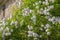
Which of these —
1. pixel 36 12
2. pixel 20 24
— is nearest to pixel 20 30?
pixel 20 24

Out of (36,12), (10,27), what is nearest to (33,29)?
(36,12)

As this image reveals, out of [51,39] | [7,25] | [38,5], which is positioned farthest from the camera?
[7,25]

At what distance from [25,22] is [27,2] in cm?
47

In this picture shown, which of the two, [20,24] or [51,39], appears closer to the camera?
[51,39]

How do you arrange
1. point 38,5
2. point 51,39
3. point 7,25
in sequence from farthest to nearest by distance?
1. point 7,25
2. point 38,5
3. point 51,39

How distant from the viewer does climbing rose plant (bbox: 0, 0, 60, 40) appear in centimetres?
436

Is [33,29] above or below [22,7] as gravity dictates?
below

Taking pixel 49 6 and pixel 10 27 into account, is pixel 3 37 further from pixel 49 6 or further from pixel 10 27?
pixel 49 6

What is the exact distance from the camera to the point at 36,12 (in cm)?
463

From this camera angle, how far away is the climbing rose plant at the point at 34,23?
14.3 feet

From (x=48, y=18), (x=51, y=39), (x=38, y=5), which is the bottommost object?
(x=51, y=39)

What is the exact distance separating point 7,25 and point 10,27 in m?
0.09

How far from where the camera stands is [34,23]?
180 inches

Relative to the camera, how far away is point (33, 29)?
178 inches
